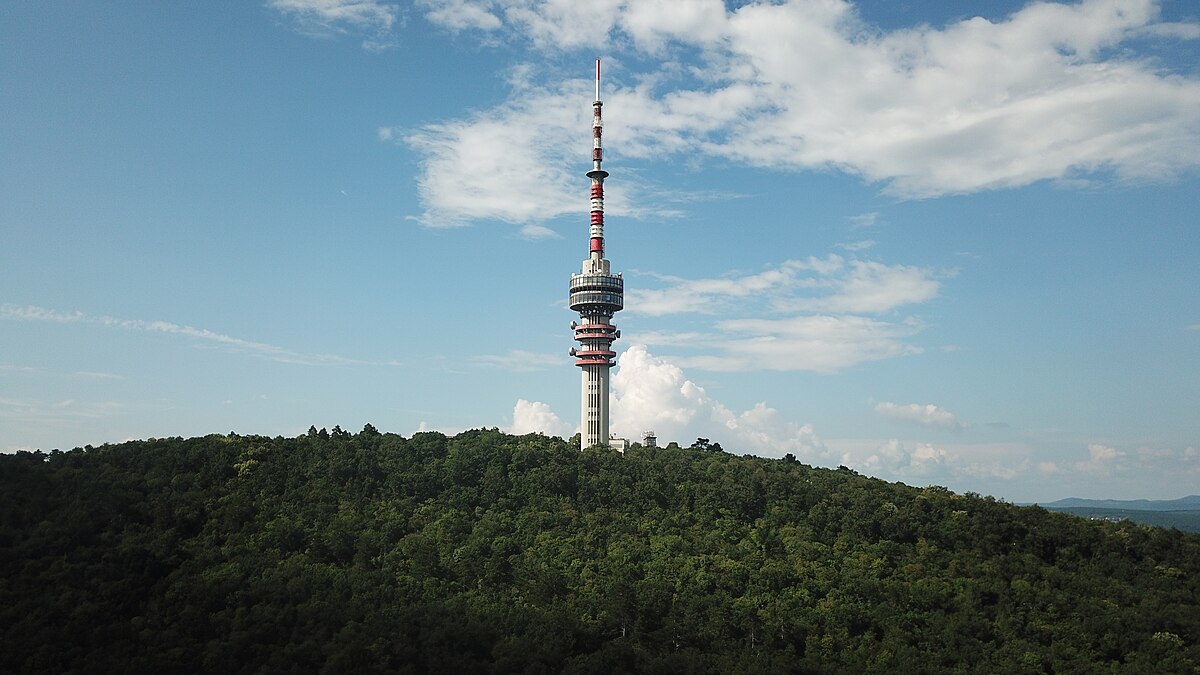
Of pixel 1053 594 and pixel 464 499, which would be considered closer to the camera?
pixel 1053 594

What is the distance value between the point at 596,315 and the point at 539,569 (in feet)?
182

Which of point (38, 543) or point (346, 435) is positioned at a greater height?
point (346, 435)

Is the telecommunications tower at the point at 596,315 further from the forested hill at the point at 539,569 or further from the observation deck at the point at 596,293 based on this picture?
the forested hill at the point at 539,569

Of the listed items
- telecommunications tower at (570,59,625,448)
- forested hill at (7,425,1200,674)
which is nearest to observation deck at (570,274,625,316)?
telecommunications tower at (570,59,625,448)

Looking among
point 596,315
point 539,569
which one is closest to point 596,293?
point 596,315

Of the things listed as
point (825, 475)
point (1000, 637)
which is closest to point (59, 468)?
point (825, 475)

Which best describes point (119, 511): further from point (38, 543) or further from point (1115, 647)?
point (1115, 647)

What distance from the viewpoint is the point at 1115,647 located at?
76688mm

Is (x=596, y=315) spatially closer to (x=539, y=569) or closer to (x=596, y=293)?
(x=596, y=293)

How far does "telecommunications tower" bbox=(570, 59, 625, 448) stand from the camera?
13712cm

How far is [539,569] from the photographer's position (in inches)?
3529

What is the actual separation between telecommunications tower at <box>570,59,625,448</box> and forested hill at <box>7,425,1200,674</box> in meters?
22.3

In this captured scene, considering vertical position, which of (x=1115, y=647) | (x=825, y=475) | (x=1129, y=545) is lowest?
(x=1115, y=647)

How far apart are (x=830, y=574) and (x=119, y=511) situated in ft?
218
